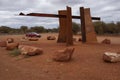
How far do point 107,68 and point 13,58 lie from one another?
6.14 metres

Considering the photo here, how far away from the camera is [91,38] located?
1895 cm

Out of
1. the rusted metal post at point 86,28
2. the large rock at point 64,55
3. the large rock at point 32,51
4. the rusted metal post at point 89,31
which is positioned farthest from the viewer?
the rusted metal post at point 89,31

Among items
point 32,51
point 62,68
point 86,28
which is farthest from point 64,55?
point 86,28

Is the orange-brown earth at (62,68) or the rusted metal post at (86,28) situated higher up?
the rusted metal post at (86,28)

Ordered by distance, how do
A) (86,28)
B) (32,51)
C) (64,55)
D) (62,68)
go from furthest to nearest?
1. (86,28)
2. (32,51)
3. (64,55)
4. (62,68)

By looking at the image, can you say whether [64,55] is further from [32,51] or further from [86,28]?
[86,28]

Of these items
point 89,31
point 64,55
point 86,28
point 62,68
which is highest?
point 86,28

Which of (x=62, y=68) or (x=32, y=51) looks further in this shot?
(x=32, y=51)

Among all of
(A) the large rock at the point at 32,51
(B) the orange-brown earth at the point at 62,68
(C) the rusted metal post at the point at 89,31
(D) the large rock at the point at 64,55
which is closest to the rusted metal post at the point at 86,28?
(C) the rusted metal post at the point at 89,31

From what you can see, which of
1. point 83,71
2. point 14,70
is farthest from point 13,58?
point 83,71

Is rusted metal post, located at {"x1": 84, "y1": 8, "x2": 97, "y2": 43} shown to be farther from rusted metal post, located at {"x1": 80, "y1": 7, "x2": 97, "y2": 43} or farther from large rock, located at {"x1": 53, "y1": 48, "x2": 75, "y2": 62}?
large rock, located at {"x1": 53, "y1": 48, "x2": 75, "y2": 62}

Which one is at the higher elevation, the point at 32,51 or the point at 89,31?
the point at 89,31

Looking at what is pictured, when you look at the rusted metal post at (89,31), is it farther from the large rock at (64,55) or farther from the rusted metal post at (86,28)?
the large rock at (64,55)

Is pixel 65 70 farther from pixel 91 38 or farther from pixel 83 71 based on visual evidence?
pixel 91 38
